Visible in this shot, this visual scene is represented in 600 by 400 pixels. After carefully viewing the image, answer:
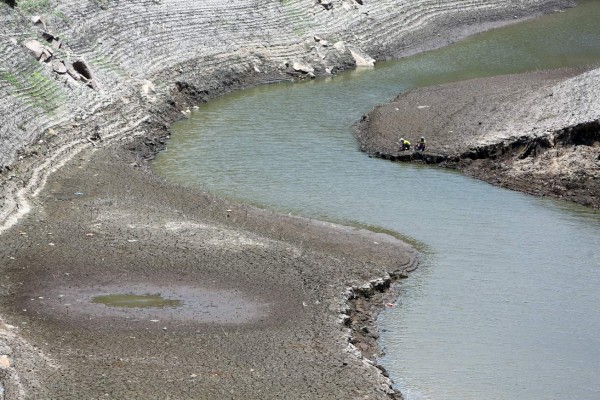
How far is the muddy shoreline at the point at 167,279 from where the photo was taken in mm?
17422

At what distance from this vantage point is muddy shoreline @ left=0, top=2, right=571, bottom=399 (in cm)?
1742

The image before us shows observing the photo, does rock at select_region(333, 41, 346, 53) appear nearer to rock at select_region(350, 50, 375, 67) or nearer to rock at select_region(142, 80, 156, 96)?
rock at select_region(350, 50, 375, 67)

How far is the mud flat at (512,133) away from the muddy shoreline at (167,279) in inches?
294

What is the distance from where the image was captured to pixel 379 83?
4459cm

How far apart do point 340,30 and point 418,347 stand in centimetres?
3182

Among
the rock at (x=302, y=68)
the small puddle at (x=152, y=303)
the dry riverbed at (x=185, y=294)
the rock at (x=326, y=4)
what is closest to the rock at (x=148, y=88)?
the dry riverbed at (x=185, y=294)

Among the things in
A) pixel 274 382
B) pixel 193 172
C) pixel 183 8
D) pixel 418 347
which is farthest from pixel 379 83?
pixel 274 382

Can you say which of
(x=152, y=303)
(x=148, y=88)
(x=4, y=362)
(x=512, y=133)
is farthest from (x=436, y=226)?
(x=148, y=88)

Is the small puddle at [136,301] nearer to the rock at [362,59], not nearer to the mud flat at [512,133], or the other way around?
the mud flat at [512,133]

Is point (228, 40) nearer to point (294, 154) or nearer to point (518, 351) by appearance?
point (294, 154)

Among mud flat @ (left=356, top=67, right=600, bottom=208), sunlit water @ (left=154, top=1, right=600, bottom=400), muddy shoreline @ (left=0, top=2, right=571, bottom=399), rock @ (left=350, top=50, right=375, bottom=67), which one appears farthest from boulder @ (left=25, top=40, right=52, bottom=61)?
rock @ (left=350, top=50, right=375, bottom=67)

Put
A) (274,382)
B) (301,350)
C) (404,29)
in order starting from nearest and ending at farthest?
(274,382) < (301,350) < (404,29)

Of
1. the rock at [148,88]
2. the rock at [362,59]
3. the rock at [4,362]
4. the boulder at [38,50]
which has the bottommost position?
the rock at [362,59]

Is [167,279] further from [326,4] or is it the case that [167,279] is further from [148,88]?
[326,4]
